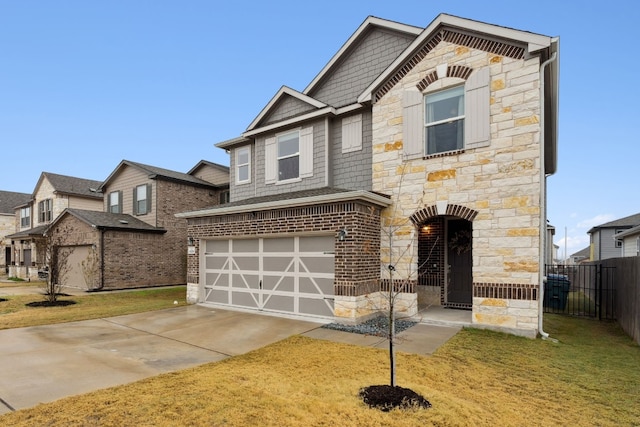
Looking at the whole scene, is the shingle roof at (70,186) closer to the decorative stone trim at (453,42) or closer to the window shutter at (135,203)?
Result: the window shutter at (135,203)

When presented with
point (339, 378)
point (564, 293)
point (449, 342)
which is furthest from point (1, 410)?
point (564, 293)

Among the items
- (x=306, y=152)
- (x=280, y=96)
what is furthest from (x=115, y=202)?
(x=306, y=152)

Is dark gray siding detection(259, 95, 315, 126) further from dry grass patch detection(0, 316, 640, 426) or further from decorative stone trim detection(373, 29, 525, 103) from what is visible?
dry grass patch detection(0, 316, 640, 426)

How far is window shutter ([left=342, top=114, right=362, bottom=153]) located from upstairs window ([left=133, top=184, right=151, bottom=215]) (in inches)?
582

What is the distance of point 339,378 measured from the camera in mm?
→ 4949

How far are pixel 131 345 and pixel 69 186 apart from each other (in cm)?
2648

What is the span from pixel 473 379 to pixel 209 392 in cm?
393

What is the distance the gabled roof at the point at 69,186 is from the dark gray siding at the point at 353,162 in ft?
78.6

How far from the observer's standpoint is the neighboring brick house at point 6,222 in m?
33.2

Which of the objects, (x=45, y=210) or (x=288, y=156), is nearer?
(x=288, y=156)

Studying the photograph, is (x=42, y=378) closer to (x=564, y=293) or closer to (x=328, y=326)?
(x=328, y=326)

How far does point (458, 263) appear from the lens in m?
10.9

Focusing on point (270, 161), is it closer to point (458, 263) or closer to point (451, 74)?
point (451, 74)

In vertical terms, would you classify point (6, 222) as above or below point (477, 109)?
below
